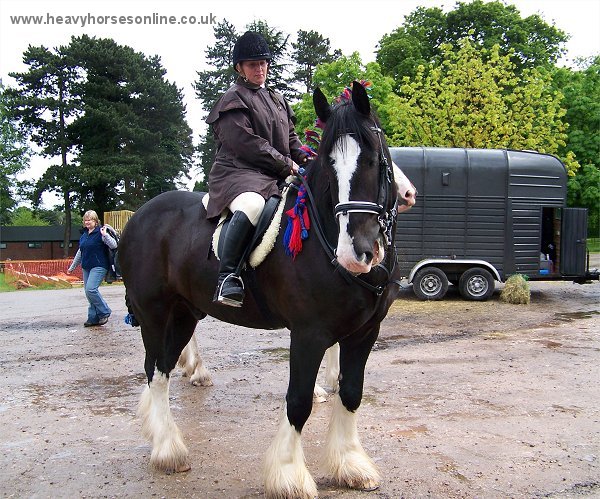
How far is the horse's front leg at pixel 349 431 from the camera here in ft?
12.0

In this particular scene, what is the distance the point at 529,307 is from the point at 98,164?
112 feet

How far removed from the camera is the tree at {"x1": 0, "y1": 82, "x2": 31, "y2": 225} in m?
44.2

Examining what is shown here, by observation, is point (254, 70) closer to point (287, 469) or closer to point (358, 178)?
point (358, 178)

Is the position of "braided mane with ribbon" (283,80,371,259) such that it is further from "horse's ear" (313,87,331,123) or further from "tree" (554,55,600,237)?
"tree" (554,55,600,237)

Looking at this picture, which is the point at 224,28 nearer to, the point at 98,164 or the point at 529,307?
the point at 98,164

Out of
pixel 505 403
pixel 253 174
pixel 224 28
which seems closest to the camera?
pixel 253 174

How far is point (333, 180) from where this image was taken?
10.3ft

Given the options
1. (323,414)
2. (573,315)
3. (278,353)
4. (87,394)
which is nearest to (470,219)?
(573,315)

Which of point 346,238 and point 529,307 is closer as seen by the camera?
point 346,238

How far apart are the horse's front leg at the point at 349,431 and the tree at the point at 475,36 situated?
3055 cm

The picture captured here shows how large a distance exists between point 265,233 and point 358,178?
2.74 feet

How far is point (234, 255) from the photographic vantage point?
3.66m

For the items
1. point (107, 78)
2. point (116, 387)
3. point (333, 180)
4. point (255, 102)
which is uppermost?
point (107, 78)

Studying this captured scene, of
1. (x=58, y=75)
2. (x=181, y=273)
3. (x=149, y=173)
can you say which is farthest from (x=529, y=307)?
(x=58, y=75)
